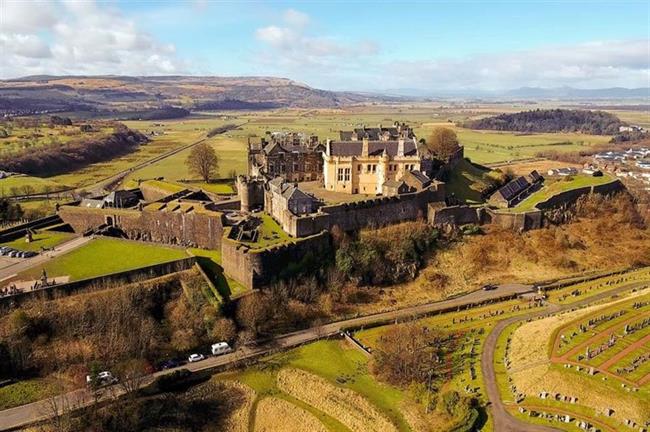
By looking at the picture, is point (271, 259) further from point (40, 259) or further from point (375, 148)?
point (375, 148)

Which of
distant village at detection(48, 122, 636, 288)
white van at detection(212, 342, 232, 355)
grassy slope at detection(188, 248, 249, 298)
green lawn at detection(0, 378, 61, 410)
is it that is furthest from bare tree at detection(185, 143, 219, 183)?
green lawn at detection(0, 378, 61, 410)

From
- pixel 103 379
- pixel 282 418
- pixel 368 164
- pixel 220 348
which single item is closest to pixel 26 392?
pixel 103 379

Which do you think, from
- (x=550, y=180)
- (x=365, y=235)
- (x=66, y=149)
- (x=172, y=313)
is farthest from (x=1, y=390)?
(x=66, y=149)

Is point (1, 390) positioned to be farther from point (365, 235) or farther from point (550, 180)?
point (550, 180)

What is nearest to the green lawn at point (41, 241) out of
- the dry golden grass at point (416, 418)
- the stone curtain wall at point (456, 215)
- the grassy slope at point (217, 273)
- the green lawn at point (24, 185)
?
the grassy slope at point (217, 273)

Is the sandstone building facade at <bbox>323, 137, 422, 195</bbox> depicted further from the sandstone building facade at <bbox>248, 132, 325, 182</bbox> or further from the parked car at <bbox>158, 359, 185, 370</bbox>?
the parked car at <bbox>158, 359, 185, 370</bbox>

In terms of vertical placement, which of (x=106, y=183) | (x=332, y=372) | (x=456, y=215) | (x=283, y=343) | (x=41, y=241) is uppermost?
(x=456, y=215)

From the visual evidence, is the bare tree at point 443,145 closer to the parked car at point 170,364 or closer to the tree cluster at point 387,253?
the tree cluster at point 387,253
